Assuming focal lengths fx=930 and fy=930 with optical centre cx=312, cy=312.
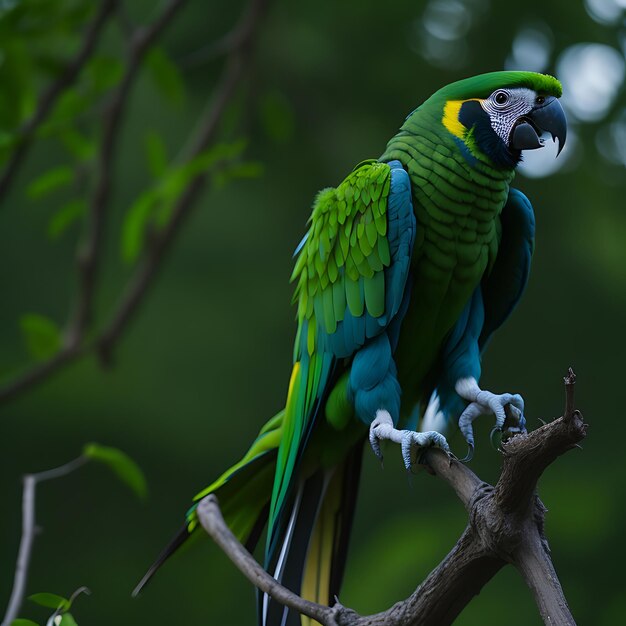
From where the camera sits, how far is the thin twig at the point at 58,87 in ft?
7.21

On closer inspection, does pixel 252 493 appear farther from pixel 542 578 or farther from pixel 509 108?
pixel 509 108

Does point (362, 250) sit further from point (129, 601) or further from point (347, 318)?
point (129, 601)

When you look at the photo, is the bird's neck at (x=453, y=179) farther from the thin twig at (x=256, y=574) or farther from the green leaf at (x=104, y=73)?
the green leaf at (x=104, y=73)

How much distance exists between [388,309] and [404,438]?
24 cm

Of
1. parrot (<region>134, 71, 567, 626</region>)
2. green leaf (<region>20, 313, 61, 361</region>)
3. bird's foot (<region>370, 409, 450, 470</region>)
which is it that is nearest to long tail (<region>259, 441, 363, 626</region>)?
parrot (<region>134, 71, 567, 626</region>)

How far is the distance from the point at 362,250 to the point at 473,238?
0.19 m

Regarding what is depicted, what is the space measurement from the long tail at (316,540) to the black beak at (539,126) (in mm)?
610

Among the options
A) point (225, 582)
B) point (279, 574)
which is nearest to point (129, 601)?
point (225, 582)

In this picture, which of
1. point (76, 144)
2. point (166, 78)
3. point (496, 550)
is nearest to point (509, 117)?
point (496, 550)

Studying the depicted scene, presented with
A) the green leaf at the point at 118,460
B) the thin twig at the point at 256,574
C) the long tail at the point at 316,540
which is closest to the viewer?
the thin twig at the point at 256,574

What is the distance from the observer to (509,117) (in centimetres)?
155

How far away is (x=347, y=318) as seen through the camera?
5.30ft

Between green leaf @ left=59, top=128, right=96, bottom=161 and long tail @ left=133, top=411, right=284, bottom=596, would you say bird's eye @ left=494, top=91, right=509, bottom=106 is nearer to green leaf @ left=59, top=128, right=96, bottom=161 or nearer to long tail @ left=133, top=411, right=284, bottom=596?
long tail @ left=133, top=411, right=284, bottom=596

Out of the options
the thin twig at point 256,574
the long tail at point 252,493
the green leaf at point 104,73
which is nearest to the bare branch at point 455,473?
the thin twig at point 256,574
